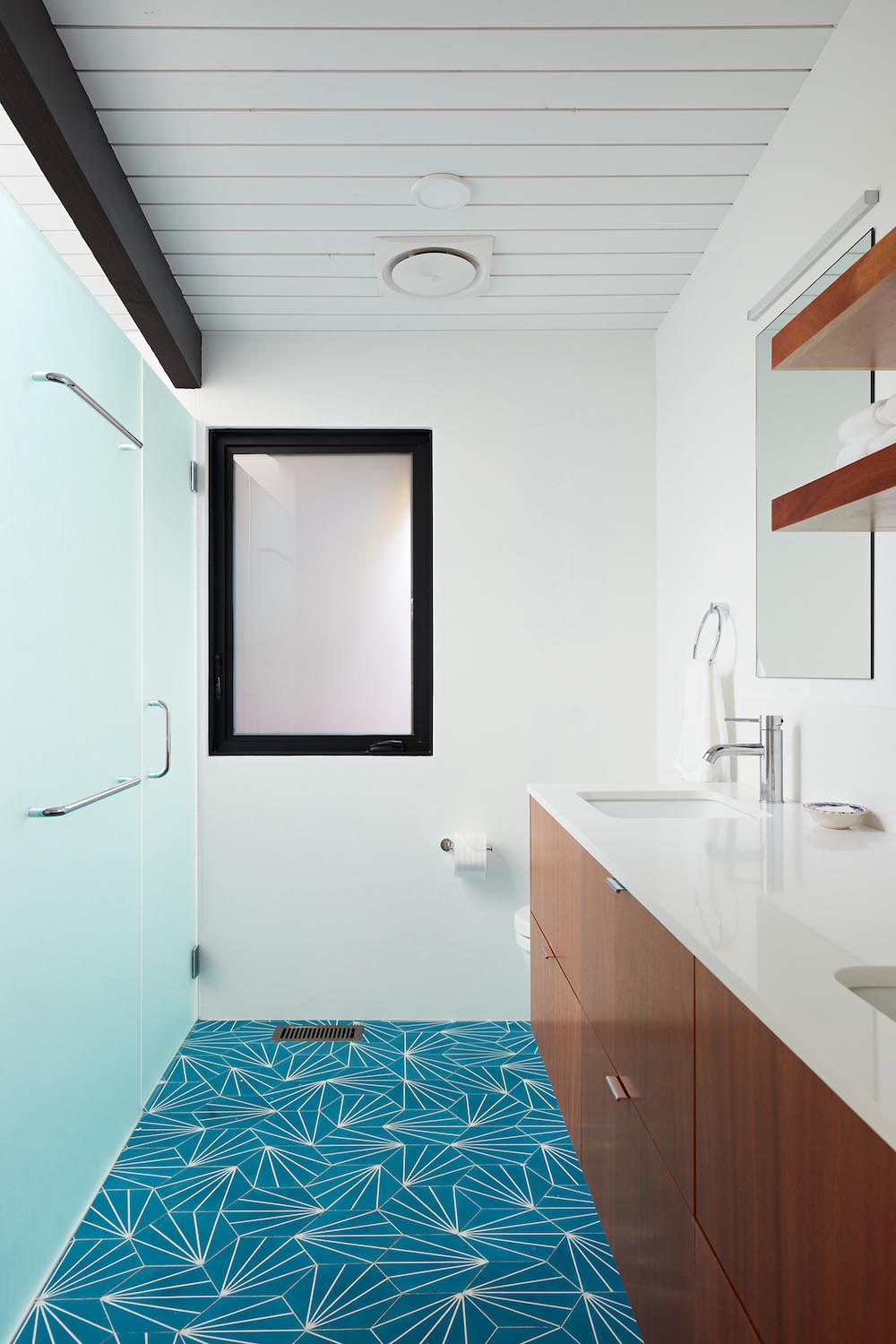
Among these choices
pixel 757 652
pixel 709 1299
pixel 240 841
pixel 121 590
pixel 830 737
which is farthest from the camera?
pixel 240 841

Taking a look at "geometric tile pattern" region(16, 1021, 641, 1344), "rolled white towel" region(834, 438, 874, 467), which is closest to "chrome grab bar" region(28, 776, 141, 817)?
"geometric tile pattern" region(16, 1021, 641, 1344)

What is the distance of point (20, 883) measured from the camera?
1.64 meters

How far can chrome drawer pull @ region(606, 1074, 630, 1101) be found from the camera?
1402mm

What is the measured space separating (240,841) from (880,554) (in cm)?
220

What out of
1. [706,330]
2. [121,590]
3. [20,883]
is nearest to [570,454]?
[706,330]

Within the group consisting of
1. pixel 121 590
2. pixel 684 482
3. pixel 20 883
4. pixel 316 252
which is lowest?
pixel 20 883

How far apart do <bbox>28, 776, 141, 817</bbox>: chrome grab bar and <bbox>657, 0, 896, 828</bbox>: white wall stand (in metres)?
1.52

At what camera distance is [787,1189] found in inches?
31.6

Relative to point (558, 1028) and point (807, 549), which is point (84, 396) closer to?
point (807, 549)

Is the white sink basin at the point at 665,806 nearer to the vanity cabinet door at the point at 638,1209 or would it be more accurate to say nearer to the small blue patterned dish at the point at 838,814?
the small blue patterned dish at the point at 838,814

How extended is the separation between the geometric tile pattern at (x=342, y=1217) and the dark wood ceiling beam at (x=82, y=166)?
2223 mm

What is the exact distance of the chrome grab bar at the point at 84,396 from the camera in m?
1.73

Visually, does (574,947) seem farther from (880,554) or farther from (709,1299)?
(880,554)

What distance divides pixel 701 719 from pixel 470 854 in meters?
1.01
